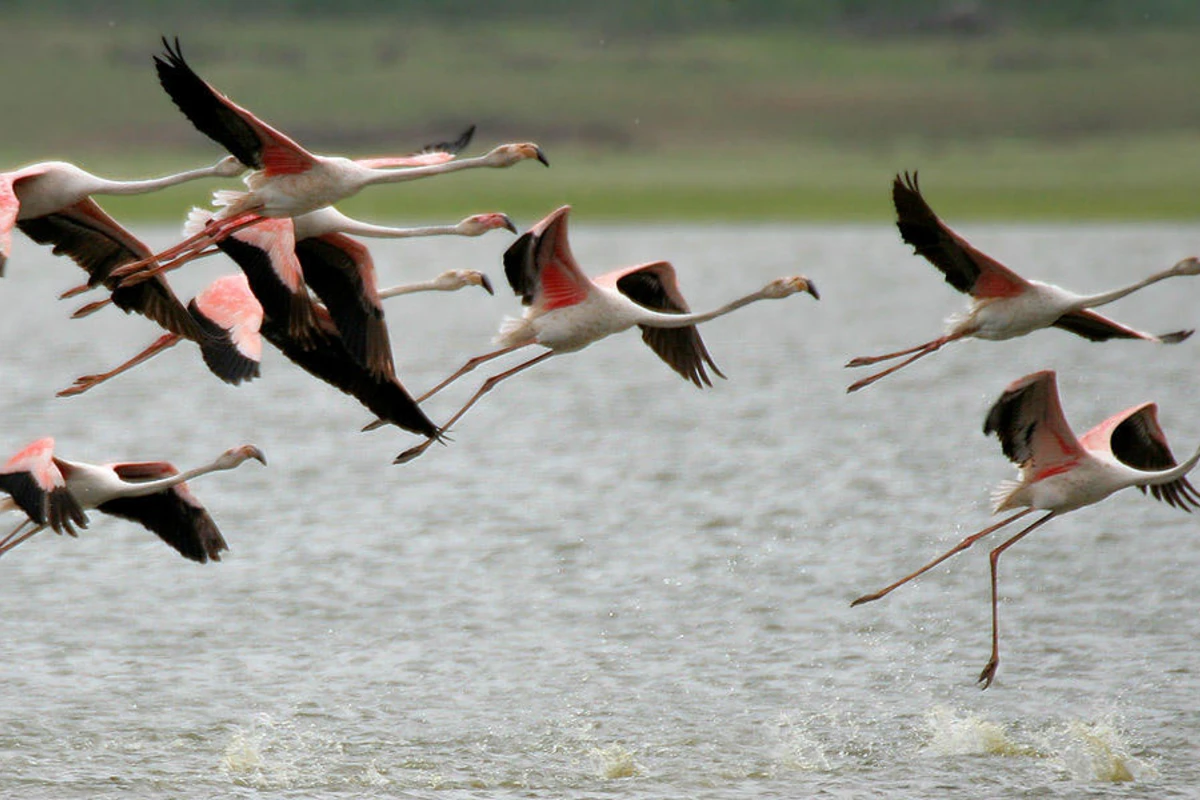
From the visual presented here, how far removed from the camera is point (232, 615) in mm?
16297

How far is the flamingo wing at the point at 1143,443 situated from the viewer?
12.7 m

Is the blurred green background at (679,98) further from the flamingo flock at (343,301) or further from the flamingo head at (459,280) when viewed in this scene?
the flamingo flock at (343,301)

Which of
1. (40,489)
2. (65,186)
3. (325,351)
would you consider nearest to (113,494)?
(40,489)

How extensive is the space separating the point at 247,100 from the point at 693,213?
17.7 m

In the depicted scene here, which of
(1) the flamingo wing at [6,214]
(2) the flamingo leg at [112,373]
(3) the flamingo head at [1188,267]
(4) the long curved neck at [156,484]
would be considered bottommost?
(4) the long curved neck at [156,484]

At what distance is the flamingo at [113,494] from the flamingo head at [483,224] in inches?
70.4

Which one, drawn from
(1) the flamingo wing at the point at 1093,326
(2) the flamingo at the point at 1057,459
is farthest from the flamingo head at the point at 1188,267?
(2) the flamingo at the point at 1057,459

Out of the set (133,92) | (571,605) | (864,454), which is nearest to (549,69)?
(133,92)

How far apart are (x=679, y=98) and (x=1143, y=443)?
2573 inches

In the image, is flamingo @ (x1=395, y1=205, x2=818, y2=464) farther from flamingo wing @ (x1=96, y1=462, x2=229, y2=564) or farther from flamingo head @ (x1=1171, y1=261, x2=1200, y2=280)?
flamingo head @ (x1=1171, y1=261, x2=1200, y2=280)

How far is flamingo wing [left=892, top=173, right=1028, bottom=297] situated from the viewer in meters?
11.1

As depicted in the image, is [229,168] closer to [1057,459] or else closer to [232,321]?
[232,321]

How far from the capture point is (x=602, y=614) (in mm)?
16094

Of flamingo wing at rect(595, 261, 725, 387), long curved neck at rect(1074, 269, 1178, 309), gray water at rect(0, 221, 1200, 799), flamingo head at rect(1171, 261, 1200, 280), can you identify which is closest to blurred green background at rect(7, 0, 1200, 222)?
gray water at rect(0, 221, 1200, 799)
